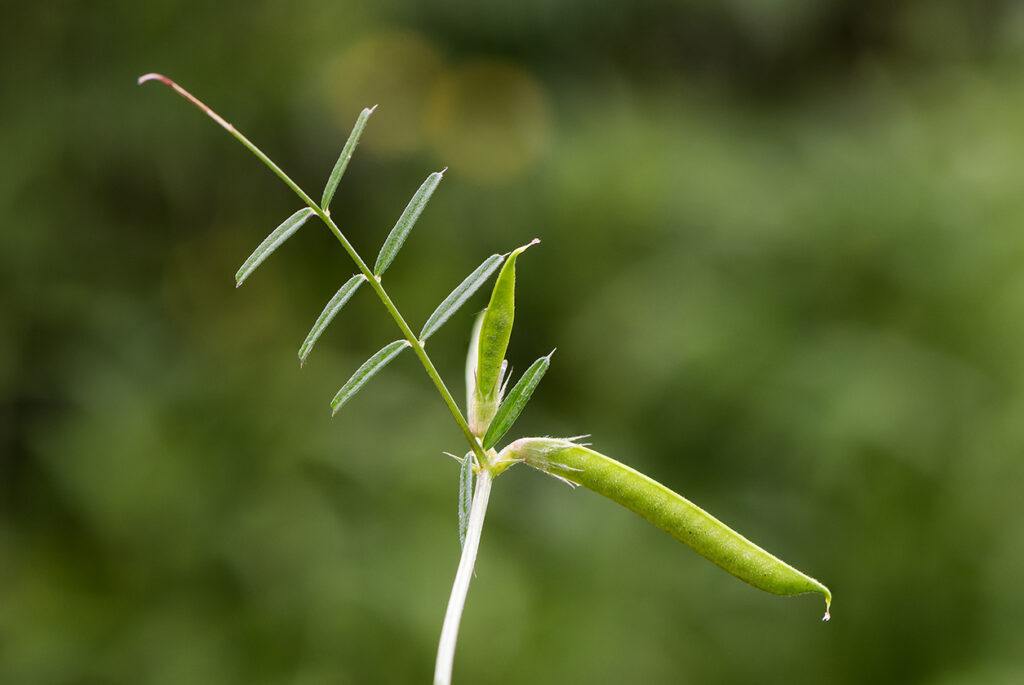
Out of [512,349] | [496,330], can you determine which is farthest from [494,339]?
[512,349]

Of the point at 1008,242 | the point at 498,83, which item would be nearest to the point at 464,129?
the point at 498,83

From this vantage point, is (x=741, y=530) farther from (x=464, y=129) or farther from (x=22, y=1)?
(x=22, y=1)

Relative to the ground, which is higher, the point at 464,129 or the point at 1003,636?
the point at 464,129

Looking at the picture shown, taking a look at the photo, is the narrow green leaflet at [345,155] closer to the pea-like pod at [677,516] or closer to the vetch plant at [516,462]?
the vetch plant at [516,462]

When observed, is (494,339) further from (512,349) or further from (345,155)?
(512,349)

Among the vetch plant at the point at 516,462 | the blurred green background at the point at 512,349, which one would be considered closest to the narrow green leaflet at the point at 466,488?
the vetch plant at the point at 516,462

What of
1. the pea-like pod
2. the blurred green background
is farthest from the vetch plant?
the blurred green background
